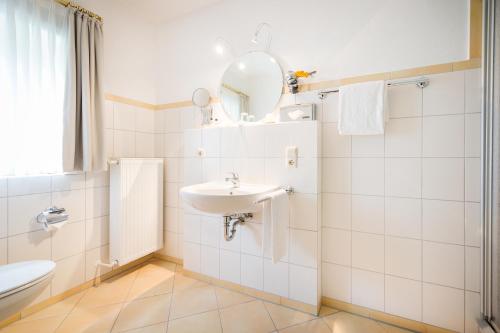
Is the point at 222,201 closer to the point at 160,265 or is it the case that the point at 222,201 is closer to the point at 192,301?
the point at 192,301

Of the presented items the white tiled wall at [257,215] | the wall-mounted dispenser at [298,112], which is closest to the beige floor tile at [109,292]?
the white tiled wall at [257,215]

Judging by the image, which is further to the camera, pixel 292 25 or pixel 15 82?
pixel 292 25

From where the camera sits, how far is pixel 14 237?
145 centimetres

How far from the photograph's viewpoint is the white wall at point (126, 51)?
199 cm

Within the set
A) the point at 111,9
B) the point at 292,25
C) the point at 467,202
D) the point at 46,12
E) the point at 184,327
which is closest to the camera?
the point at 467,202

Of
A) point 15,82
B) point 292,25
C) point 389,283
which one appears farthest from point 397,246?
point 15,82

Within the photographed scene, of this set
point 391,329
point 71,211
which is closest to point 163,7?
point 71,211

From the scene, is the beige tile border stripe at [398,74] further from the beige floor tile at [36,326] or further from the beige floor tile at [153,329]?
the beige floor tile at [153,329]

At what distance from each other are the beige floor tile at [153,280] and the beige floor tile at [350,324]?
1213 mm

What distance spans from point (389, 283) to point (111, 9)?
9.84 feet

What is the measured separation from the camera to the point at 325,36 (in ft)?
5.41

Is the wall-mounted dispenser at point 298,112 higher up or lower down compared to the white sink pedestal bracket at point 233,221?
higher up

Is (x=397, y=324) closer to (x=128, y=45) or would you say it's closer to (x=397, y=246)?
(x=397, y=246)

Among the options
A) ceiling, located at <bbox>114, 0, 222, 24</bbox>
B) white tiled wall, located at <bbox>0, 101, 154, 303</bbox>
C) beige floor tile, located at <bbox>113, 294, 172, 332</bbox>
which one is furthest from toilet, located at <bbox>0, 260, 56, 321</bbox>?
ceiling, located at <bbox>114, 0, 222, 24</bbox>
